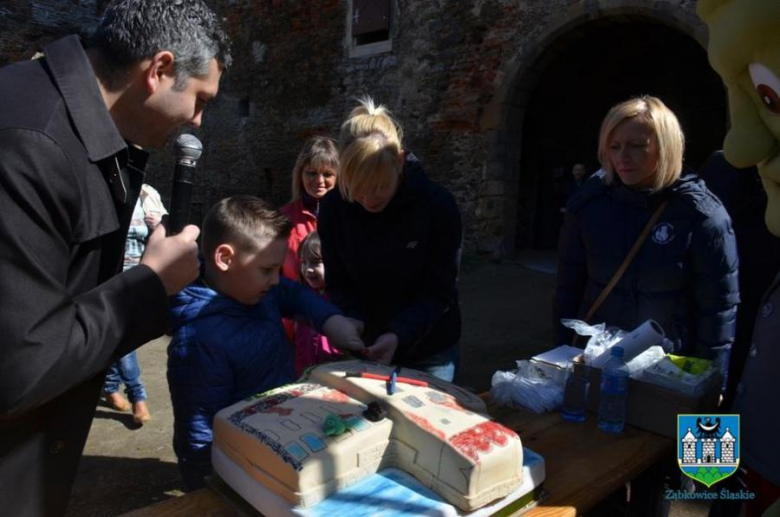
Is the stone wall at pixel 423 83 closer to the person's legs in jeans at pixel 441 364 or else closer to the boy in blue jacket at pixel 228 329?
the person's legs in jeans at pixel 441 364

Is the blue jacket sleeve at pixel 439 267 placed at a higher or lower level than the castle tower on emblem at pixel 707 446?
higher

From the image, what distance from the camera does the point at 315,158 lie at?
3.36m

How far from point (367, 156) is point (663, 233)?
1.12 m

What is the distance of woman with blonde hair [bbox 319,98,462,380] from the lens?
84.7 inches

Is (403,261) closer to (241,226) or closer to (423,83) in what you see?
(241,226)

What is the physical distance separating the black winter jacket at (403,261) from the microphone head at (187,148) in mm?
857

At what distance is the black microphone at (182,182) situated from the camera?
4.41 feet

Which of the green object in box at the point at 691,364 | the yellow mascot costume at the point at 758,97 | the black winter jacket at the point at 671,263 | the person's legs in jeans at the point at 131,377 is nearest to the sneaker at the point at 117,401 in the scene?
the person's legs in jeans at the point at 131,377

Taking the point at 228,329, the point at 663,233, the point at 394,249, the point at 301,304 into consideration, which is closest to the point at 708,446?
the point at 663,233

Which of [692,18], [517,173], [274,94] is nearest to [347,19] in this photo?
[274,94]

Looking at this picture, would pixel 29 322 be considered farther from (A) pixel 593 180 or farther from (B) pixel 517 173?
(B) pixel 517 173

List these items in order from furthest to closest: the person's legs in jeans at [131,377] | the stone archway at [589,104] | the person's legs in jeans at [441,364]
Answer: the stone archway at [589,104], the person's legs in jeans at [131,377], the person's legs in jeans at [441,364]

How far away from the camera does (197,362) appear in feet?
5.63

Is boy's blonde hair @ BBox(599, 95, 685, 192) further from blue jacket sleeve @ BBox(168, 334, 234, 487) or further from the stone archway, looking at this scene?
the stone archway
